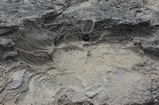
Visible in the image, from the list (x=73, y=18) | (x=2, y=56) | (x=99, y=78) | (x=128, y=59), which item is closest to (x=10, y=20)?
(x=2, y=56)

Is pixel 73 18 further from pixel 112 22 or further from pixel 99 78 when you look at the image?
pixel 99 78

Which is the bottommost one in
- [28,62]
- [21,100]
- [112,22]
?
[21,100]

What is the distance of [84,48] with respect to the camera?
167cm

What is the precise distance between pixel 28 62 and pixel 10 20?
25 cm

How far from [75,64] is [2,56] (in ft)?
1.34

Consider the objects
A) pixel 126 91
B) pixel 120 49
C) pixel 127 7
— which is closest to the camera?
pixel 126 91

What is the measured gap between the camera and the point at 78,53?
1646 mm

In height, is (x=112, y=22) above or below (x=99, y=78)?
above

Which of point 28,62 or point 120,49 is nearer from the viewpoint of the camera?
point 28,62

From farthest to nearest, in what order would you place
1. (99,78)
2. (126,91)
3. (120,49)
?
Answer: (120,49) → (99,78) → (126,91)

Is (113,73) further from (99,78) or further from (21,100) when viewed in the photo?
(21,100)

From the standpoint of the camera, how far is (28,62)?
1.54m

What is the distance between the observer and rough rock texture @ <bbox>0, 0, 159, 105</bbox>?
55.8 inches

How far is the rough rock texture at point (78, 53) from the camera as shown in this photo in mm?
1417
